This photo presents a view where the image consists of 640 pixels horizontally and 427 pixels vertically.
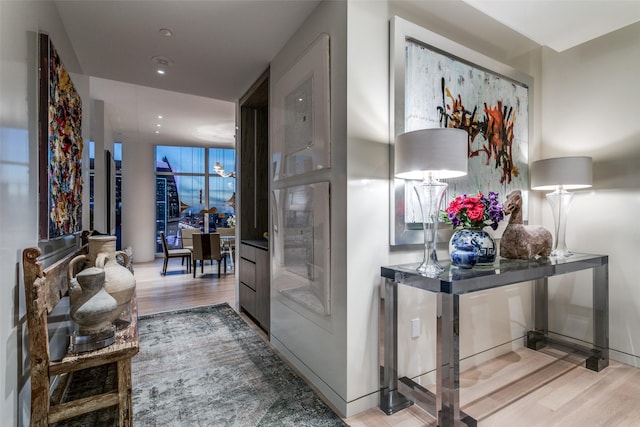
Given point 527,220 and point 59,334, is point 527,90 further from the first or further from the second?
point 59,334

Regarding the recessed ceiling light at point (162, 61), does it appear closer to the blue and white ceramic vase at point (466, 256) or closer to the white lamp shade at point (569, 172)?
the blue and white ceramic vase at point (466, 256)

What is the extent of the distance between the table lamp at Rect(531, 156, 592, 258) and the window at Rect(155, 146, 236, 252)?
272 inches

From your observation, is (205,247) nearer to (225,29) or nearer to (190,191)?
(190,191)

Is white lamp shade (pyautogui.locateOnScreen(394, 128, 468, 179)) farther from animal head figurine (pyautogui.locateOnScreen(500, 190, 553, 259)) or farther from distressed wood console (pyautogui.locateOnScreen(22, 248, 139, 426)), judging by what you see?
distressed wood console (pyautogui.locateOnScreen(22, 248, 139, 426))

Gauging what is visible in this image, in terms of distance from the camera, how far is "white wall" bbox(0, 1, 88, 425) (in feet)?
4.43

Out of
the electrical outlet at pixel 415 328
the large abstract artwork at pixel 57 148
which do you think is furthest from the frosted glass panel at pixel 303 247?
the large abstract artwork at pixel 57 148

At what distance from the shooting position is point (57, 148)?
208 cm

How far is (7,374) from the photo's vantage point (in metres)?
1.37

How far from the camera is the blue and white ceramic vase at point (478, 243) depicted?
1932mm

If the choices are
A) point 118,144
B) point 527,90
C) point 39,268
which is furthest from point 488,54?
point 118,144

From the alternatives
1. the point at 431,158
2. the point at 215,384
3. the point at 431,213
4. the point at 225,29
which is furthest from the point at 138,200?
the point at 431,158

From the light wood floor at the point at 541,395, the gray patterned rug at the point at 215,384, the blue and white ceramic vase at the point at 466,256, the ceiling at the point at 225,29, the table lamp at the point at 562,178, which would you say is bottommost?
the light wood floor at the point at 541,395

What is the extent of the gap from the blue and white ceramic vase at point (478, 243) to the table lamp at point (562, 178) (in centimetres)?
86

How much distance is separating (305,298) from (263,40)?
2042 millimetres
